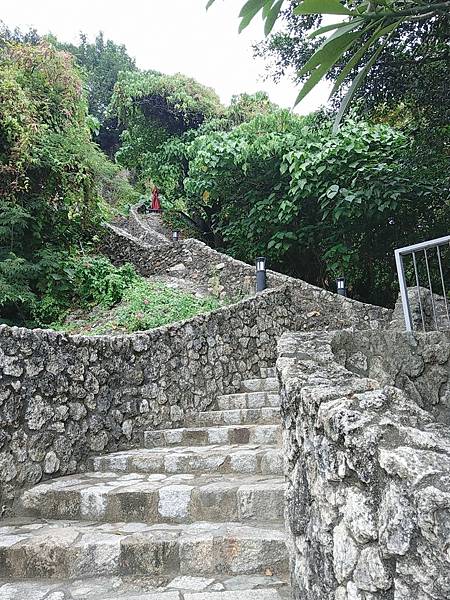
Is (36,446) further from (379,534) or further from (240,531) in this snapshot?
(379,534)

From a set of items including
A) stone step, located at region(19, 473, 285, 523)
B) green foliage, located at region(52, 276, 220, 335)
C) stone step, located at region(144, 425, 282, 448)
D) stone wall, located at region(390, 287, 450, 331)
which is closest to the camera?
stone step, located at region(19, 473, 285, 523)

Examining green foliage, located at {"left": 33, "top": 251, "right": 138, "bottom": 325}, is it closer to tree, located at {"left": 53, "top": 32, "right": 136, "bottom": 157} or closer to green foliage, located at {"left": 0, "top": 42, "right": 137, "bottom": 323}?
green foliage, located at {"left": 0, "top": 42, "right": 137, "bottom": 323}

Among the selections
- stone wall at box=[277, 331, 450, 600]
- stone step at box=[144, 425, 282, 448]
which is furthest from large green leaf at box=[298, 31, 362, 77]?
stone step at box=[144, 425, 282, 448]

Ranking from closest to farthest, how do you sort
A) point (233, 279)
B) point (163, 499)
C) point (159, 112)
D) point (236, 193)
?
point (163, 499), point (233, 279), point (236, 193), point (159, 112)

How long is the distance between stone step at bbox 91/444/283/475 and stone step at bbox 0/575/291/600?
0.90 m

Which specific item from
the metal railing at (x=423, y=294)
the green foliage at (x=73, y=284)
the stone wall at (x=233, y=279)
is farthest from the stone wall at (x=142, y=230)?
the metal railing at (x=423, y=294)

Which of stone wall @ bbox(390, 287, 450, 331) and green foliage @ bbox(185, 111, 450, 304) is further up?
green foliage @ bbox(185, 111, 450, 304)

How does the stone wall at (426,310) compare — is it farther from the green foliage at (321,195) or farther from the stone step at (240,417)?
the green foliage at (321,195)

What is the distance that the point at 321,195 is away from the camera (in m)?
8.08

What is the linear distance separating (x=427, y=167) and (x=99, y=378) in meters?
4.91

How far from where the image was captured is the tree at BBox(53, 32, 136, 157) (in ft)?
86.4

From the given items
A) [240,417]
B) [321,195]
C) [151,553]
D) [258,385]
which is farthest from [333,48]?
[321,195]

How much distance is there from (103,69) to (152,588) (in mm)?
31115

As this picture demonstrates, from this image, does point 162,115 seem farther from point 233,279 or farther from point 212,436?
point 212,436
